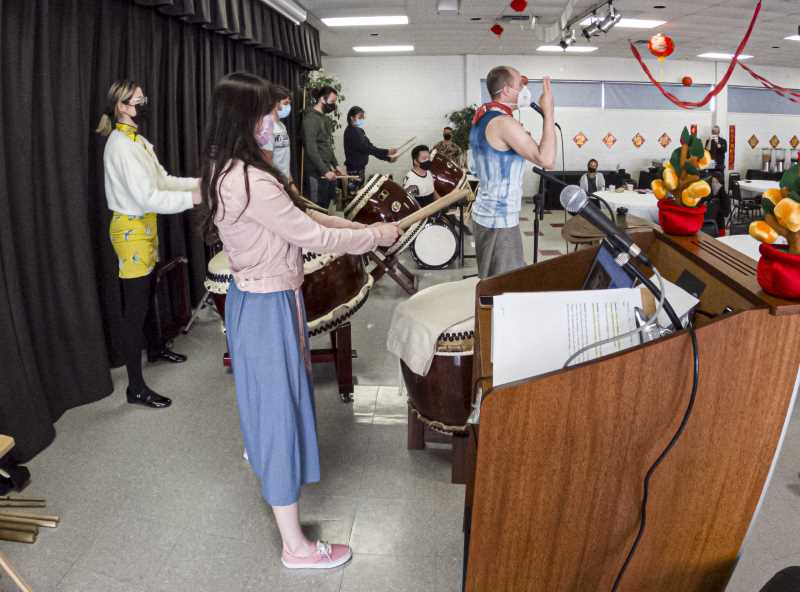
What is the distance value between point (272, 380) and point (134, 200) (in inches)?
61.6

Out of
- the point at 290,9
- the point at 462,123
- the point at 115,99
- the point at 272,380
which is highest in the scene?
the point at 290,9

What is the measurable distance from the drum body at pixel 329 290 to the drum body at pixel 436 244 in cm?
296

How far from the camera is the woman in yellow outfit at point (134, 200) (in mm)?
2963

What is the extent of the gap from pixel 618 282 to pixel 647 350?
34 cm

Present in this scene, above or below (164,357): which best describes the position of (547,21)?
above

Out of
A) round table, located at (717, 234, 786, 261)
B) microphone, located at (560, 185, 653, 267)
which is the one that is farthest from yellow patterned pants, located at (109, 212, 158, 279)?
round table, located at (717, 234, 786, 261)

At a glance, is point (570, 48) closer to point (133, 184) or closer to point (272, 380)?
point (133, 184)

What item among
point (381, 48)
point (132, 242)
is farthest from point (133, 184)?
point (381, 48)

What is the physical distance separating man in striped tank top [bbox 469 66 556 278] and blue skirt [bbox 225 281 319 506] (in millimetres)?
1192

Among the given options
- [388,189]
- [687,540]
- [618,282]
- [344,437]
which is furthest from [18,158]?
[687,540]

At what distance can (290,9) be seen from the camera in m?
6.71

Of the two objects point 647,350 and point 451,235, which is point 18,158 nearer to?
point 647,350

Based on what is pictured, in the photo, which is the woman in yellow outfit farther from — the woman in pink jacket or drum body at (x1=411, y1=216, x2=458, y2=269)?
drum body at (x1=411, y1=216, x2=458, y2=269)

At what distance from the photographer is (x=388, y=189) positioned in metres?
4.33
